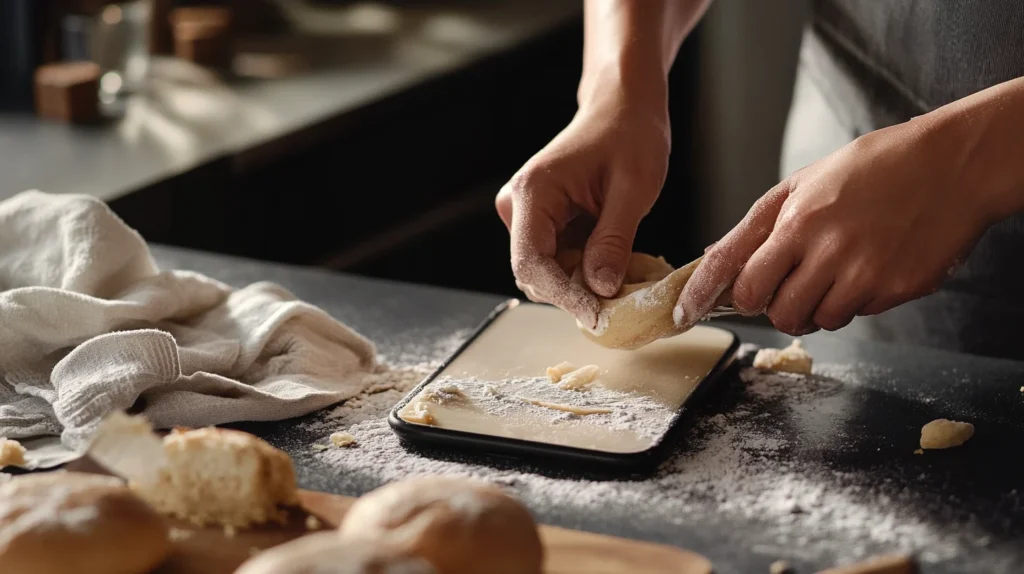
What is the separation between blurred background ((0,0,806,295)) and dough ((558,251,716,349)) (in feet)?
3.24

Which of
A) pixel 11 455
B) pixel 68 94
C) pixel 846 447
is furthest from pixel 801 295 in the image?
pixel 68 94

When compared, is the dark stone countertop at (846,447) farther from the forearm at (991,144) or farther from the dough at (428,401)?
the forearm at (991,144)

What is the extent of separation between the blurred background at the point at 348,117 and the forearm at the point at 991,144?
4.34 feet

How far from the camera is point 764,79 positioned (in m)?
3.09

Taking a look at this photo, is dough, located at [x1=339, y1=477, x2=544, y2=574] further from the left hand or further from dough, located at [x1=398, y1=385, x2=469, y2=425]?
the left hand

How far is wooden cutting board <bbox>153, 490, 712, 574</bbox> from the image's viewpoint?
0.92m

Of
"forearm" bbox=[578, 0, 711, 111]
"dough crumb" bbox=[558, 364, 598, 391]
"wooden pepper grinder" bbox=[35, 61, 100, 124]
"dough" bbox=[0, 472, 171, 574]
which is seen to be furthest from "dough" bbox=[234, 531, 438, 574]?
"wooden pepper grinder" bbox=[35, 61, 100, 124]

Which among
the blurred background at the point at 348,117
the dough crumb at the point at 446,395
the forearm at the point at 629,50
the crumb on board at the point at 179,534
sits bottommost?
the blurred background at the point at 348,117

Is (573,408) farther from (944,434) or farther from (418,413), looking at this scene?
(944,434)

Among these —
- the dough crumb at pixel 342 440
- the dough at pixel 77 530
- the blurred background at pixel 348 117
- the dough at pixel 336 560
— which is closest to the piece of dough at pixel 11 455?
the dough at pixel 77 530

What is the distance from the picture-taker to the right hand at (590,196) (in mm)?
1320

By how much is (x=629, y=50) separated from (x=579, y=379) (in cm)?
47

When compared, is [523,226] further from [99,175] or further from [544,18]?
[544,18]

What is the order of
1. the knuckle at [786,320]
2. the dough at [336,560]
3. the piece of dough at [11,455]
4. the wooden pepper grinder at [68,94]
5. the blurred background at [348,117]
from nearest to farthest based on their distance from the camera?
the dough at [336,560] < the piece of dough at [11,455] < the knuckle at [786,320] < the blurred background at [348,117] < the wooden pepper grinder at [68,94]
